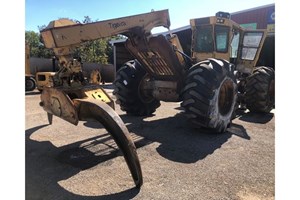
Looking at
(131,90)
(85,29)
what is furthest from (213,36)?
(85,29)

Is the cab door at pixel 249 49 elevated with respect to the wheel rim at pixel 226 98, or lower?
elevated

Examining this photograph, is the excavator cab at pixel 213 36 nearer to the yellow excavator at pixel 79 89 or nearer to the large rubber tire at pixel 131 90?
the large rubber tire at pixel 131 90

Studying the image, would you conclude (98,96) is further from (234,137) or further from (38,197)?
(234,137)

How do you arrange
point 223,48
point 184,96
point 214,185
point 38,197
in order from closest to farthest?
point 38,197, point 214,185, point 184,96, point 223,48

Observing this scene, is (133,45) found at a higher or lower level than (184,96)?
higher

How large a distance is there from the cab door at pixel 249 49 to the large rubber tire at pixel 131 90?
2918 mm

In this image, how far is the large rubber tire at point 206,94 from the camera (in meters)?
4.73

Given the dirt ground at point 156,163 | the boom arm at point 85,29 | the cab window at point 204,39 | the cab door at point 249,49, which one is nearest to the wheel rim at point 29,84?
the dirt ground at point 156,163

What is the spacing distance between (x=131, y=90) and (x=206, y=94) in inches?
86.5

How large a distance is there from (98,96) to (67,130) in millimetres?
1504

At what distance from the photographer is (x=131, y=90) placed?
6.43 metres

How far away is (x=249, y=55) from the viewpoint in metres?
7.76

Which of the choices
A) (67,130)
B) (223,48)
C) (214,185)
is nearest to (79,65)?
(67,130)

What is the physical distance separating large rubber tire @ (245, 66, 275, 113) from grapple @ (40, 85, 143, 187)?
401 centimetres
